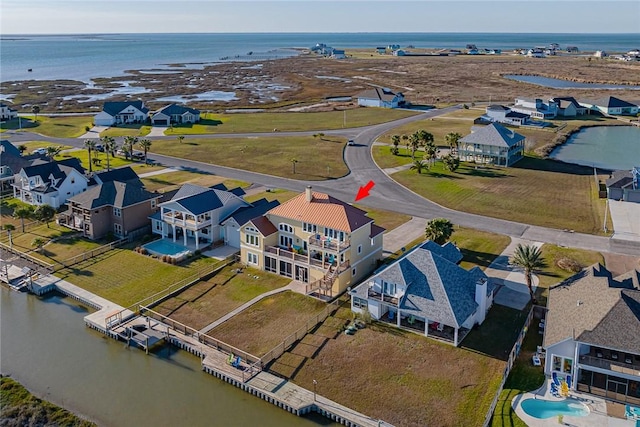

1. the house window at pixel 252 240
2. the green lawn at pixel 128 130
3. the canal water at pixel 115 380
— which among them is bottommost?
the canal water at pixel 115 380

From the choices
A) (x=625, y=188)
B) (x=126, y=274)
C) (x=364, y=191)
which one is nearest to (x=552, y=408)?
(x=126, y=274)

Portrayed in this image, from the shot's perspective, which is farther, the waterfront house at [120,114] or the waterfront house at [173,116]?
the waterfront house at [173,116]

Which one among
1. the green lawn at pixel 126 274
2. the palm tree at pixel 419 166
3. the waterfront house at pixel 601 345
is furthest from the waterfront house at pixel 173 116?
the waterfront house at pixel 601 345

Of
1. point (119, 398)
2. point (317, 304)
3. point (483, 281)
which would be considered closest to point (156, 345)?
point (119, 398)

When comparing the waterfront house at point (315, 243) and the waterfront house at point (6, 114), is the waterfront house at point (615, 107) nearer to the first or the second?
the waterfront house at point (315, 243)

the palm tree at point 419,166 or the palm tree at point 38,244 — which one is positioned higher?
the palm tree at point 419,166

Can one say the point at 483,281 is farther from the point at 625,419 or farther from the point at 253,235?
the point at 253,235
